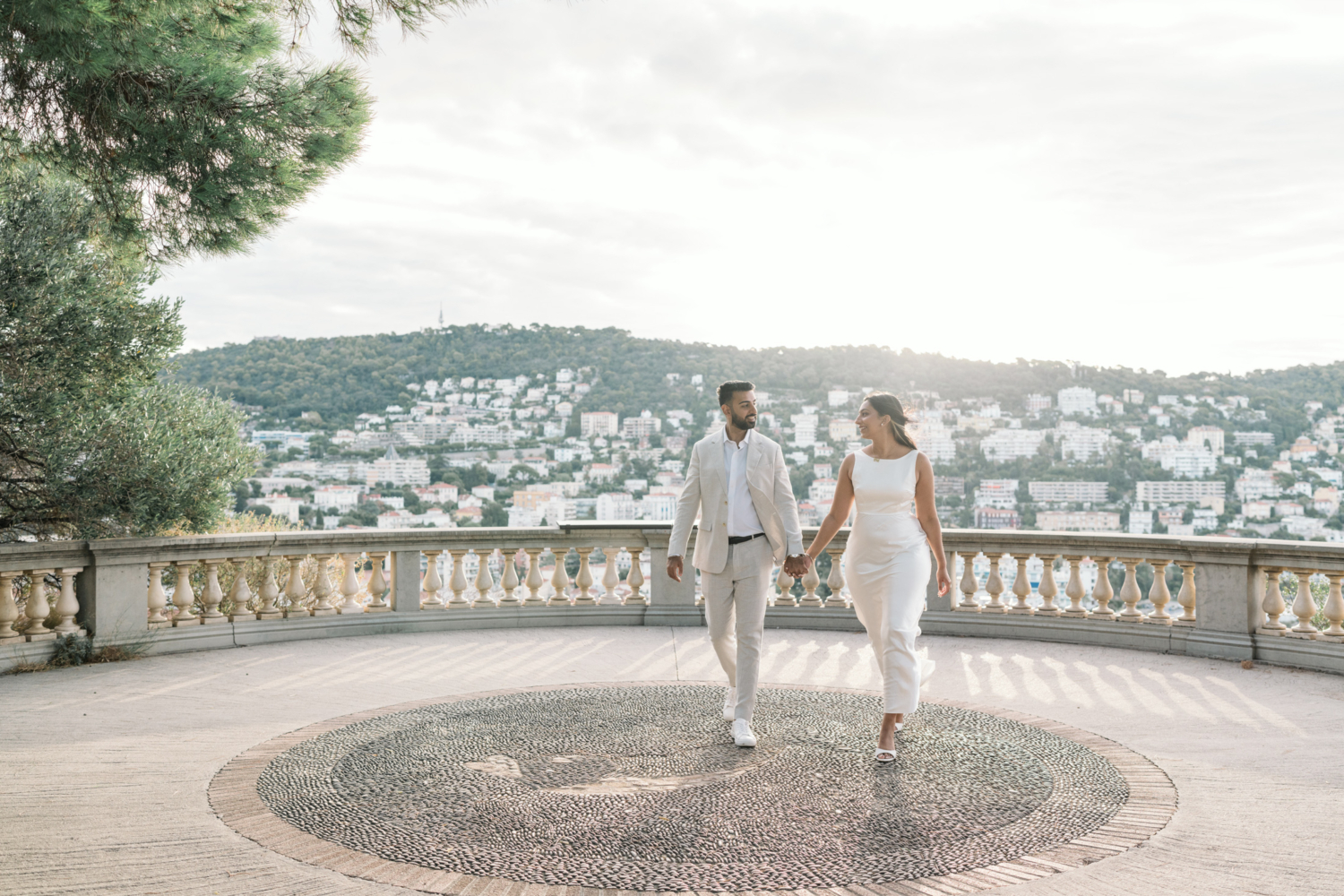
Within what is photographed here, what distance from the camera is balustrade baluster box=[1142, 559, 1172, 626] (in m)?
8.12

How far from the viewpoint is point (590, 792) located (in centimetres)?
427

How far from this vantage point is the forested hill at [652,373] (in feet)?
72.4

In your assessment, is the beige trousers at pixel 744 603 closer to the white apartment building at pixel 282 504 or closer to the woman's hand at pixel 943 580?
the woman's hand at pixel 943 580

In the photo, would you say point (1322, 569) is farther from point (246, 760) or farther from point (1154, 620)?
point (246, 760)

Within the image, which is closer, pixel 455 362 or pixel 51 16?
pixel 51 16

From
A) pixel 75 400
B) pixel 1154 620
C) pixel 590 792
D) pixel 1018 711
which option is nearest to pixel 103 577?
pixel 75 400

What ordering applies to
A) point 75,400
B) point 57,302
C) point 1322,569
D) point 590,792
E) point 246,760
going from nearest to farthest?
point 590,792
point 246,760
point 1322,569
point 57,302
point 75,400

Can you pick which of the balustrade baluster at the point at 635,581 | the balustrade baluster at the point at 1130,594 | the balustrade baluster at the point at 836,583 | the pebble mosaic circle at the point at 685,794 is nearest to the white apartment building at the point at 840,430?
the balustrade baluster at the point at 836,583

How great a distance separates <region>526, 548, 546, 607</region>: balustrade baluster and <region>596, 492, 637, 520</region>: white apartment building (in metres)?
6.21

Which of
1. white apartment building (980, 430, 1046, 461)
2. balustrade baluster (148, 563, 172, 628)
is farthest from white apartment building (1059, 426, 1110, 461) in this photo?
balustrade baluster (148, 563, 172, 628)

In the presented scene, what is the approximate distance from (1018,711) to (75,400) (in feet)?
31.2

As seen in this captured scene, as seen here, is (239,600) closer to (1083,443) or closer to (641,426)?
(641,426)

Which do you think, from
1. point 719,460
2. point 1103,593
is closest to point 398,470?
point 1103,593

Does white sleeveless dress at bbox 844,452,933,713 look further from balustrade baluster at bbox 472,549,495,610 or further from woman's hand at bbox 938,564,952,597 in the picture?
balustrade baluster at bbox 472,549,495,610
